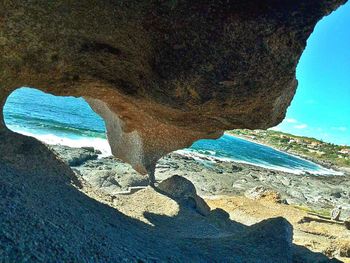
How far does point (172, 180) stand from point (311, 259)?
29.4 ft

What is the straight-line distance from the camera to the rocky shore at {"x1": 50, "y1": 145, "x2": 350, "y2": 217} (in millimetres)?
24297

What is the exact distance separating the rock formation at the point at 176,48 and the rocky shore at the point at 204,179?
11.3m

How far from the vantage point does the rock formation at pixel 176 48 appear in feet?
26.0

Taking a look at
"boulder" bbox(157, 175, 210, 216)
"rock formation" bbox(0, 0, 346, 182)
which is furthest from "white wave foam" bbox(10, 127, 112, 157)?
"rock formation" bbox(0, 0, 346, 182)

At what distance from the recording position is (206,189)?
3409 centimetres

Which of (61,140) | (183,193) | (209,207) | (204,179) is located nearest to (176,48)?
(183,193)

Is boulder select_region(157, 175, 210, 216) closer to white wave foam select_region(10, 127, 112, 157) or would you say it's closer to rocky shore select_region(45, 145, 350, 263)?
rocky shore select_region(45, 145, 350, 263)

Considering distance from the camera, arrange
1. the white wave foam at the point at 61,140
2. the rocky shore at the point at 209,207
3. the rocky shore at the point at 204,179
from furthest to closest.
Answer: the white wave foam at the point at 61,140
the rocky shore at the point at 204,179
the rocky shore at the point at 209,207

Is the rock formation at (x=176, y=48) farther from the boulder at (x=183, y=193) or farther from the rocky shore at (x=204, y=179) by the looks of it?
the rocky shore at (x=204, y=179)

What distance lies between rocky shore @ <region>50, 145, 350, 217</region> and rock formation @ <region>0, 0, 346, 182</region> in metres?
11.3

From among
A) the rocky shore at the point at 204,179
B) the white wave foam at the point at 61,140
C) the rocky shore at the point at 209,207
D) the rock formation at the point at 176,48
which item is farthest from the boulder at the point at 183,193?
the white wave foam at the point at 61,140

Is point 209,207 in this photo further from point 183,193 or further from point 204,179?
point 204,179

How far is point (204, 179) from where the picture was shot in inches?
1486

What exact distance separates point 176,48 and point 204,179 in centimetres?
3027
